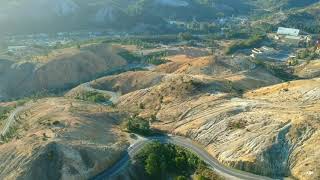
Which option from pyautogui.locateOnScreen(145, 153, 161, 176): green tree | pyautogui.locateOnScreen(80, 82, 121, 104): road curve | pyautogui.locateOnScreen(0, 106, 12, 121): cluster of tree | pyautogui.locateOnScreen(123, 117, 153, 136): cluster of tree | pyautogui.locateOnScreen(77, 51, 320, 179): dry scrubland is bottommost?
pyautogui.locateOnScreen(0, 106, 12, 121): cluster of tree

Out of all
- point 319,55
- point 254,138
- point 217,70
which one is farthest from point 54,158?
point 319,55

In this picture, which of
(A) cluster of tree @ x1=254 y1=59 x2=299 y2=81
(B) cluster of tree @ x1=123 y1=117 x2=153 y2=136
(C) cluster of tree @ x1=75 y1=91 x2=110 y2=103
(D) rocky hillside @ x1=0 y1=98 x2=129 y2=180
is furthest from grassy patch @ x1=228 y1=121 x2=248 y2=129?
(A) cluster of tree @ x1=254 y1=59 x2=299 y2=81

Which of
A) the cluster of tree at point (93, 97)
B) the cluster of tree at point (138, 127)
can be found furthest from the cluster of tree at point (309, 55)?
the cluster of tree at point (138, 127)

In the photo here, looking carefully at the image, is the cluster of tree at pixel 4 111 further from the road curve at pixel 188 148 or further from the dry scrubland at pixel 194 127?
the road curve at pixel 188 148

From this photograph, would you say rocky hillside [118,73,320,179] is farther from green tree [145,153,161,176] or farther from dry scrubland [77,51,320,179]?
green tree [145,153,161,176]

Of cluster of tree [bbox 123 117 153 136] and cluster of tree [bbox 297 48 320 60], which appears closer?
cluster of tree [bbox 123 117 153 136]

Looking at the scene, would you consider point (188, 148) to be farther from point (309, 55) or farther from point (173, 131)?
point (309, 55)

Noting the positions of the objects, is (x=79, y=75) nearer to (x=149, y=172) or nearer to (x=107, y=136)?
(x=107, y=136)
